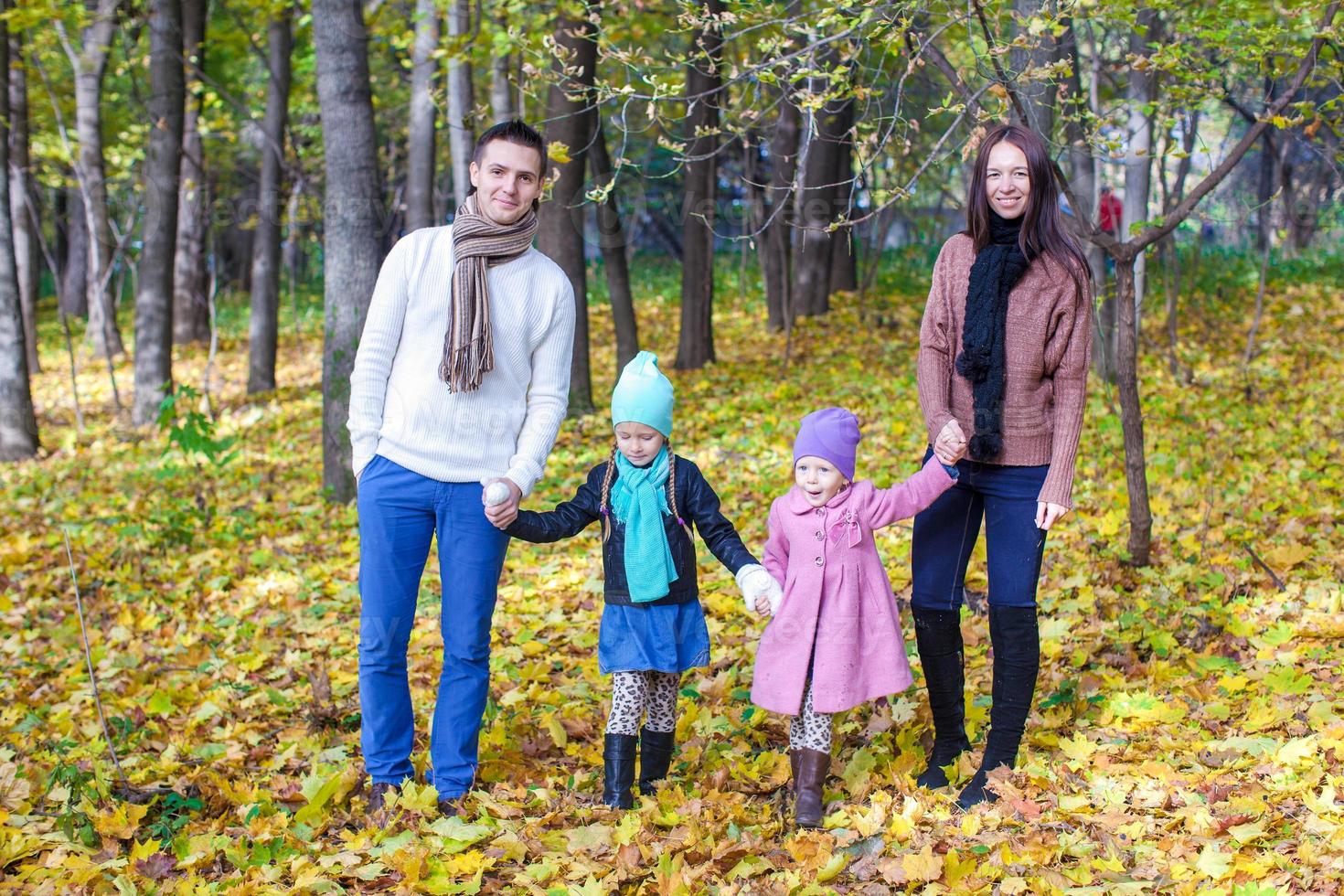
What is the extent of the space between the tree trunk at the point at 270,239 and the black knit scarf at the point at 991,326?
41.3ft

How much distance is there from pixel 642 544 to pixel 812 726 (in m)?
0.76

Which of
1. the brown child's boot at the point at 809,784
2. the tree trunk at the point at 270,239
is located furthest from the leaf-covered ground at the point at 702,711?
the tree trunk at the point at 270,239

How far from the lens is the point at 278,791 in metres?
4.07

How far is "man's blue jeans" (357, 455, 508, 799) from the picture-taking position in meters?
3.60

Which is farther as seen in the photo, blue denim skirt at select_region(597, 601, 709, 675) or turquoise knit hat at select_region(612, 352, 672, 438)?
blue denim skirt at select_region(597, 601, 709, 675)

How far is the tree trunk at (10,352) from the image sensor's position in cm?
1051

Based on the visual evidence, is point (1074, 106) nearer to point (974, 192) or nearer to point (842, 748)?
point (974, 192)

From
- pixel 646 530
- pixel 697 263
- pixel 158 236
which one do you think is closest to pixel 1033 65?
pixel 646 530

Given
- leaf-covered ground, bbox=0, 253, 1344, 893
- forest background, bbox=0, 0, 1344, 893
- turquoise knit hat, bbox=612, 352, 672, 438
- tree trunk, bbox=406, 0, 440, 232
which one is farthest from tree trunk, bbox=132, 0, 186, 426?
turquoise knit hat, bbox=612, 352, 672, 438

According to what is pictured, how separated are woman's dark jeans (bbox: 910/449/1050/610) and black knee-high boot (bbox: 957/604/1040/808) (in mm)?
56

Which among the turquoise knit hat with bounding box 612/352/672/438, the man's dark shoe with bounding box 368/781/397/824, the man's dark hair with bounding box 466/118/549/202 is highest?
the man's dark hair with bounding box 466/118/549/202

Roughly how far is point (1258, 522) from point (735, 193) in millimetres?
20764

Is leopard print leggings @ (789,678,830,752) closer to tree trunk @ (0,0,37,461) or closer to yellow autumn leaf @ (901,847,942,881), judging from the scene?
yellow autumn leaf @ (901,847,942,881)

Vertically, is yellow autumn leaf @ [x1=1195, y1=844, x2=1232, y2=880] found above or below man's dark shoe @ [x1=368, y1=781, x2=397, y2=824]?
above
